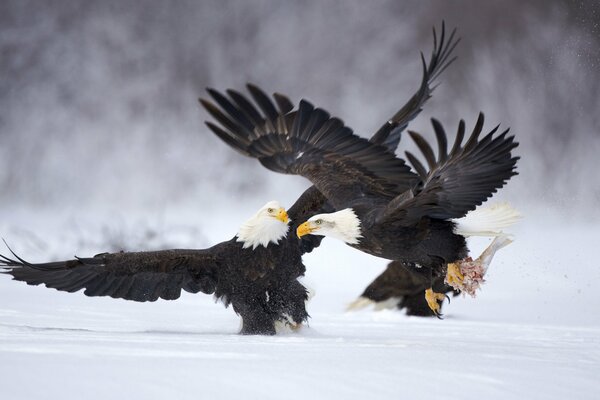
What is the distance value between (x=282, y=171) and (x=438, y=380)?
2.54 metres

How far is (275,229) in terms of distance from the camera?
430 centimetres

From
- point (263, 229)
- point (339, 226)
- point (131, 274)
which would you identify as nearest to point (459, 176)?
point (339, 226)

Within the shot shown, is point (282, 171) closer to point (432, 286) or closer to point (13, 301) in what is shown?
point (432, 286)

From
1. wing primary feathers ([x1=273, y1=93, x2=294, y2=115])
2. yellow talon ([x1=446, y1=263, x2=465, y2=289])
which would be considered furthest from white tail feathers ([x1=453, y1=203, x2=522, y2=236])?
wing primary feathers ([x1=273, y1=93, x2=294, y2=115])

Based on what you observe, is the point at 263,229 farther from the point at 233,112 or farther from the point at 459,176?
the point at 459,176

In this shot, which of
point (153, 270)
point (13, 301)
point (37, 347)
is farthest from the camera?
point (13, 301)

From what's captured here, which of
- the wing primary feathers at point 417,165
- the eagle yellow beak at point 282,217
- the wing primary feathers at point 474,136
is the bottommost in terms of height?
the wing primary feathers at point 417,165

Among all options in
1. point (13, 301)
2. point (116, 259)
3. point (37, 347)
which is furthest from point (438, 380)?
point (13, 301)

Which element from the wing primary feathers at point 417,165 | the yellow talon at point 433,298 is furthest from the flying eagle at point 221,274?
the wing primary feathers at point 417,165

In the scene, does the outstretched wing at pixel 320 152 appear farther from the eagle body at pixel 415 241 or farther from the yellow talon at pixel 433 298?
the yellow talon at pixel 433 298

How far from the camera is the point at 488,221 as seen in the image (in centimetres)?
432

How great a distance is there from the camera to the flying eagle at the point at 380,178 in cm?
362

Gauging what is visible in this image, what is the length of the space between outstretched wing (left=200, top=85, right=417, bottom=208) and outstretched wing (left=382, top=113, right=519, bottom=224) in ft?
1.56

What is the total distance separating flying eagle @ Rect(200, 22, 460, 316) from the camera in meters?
3.99
